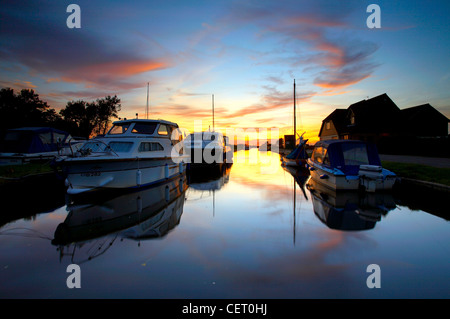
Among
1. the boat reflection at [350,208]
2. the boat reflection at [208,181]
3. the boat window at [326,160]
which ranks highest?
the boat window at [326,160]

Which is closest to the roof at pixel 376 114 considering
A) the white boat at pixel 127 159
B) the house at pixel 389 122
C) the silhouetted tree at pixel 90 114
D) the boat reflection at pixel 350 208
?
the house at pixel 389 122

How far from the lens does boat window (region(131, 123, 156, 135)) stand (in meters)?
12.6

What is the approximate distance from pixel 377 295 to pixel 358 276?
0.48 metres

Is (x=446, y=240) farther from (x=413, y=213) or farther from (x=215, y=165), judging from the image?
(x=215, y=165)

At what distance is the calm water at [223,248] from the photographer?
11.2 feet

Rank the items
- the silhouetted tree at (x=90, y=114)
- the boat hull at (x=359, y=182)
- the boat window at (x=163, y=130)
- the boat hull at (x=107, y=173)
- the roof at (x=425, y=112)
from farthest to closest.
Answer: the silhouetted tree at (x=90, y=114) → the roof at (x=425, y=112) → the boat window at (x=163, y=130) → the boat hull at (x=359, y=182) → the boat hull at (x=107, y=173)

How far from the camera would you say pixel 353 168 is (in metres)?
10.4

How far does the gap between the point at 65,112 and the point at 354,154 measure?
169ft

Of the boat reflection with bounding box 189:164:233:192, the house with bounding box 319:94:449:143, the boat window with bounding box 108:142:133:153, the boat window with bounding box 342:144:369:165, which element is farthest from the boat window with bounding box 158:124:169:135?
the house with bounding box 319:94:449:143

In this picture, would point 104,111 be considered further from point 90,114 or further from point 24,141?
point 24,141

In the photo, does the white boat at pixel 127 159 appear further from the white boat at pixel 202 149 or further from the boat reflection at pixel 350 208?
the boat reflection at pixel 350 208

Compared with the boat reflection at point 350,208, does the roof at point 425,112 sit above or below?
above

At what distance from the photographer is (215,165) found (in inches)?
847
